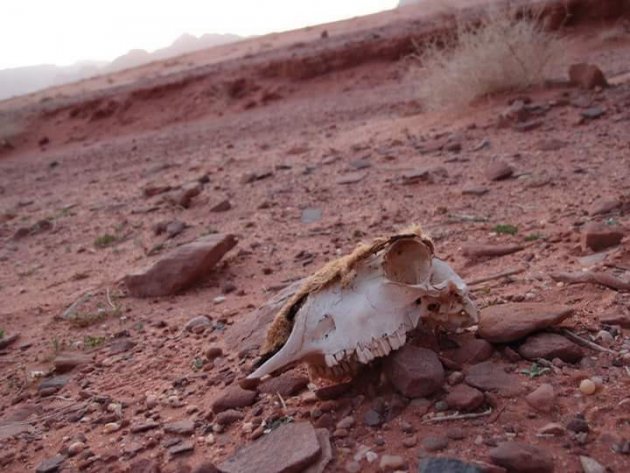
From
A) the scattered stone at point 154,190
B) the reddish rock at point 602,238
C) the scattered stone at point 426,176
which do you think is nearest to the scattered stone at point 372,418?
the reddish rock at point 602,238

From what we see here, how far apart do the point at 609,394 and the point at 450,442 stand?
1.79 ft

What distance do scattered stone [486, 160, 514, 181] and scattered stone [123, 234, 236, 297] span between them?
7.98ft

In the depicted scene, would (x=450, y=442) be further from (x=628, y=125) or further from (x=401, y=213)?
(x=628, y=125)

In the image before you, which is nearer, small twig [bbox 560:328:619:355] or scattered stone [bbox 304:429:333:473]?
scattered stone [bbox 304:429:333:473]

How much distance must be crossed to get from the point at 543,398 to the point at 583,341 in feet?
1.29

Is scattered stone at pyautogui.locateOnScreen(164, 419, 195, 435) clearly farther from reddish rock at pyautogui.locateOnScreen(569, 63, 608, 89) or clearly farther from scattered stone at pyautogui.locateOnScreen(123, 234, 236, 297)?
reddish rock at pyautogui.locateOnScreen(569, 63, 608, 89)

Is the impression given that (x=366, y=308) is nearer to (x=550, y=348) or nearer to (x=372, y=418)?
(x=372, y=418)

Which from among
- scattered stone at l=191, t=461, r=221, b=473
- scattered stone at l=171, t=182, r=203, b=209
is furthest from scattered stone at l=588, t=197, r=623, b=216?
scattered stone at l=171, t=182, r=203, b=209

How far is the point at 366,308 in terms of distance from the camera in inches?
84.0

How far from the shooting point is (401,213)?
5047mm

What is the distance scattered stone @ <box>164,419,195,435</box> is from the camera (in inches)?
93.8

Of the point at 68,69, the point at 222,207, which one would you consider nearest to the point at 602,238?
the point at 222,207

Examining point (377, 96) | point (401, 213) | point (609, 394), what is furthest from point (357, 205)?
point (377, 96)

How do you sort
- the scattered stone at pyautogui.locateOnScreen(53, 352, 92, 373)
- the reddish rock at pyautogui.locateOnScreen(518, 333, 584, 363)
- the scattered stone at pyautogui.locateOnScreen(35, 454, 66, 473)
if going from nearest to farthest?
the reddish rock at pyautogui.locateOnScreen(518, 333, 584, 363) < the scattered stone at pyautogui.locateOnScreen(35, 454, 66, 473) < the scattered stone at pyautogui.locateOnScreen(53, 352, 92, 373)
